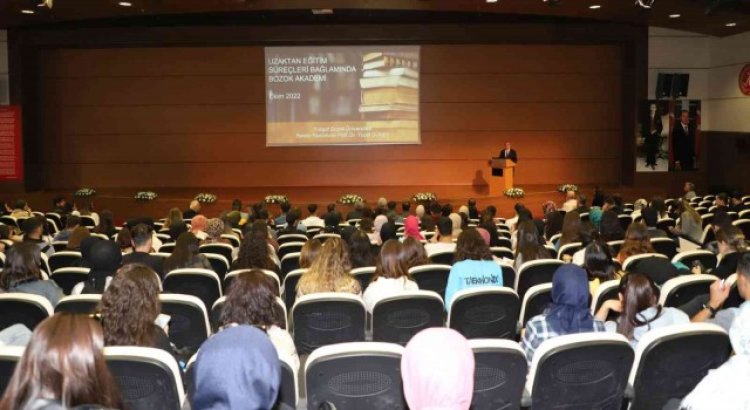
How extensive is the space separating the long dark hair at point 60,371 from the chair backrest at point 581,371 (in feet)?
6.17

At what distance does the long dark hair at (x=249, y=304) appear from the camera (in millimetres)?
3346

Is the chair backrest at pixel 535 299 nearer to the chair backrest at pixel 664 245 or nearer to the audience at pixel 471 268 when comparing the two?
the audience at pixel 471 268

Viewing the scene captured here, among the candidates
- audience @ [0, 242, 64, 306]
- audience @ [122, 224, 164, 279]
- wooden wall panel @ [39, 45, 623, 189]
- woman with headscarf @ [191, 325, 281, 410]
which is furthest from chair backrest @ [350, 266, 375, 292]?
wooden wall panel @ [39, 45, 623, 189]

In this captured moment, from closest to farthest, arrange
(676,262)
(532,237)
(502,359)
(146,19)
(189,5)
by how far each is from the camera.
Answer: (502,359) < (676,262) < (532,237) < (189,5) < (146,19)

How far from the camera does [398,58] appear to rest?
1697cm

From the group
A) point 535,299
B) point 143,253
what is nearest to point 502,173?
point 143,253

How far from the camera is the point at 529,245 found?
21.0 ft

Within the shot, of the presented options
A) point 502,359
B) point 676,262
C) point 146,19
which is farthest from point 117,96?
point 502,359

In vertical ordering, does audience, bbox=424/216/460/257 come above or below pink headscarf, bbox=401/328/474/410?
below

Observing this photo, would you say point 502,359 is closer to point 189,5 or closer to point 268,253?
point 268,253

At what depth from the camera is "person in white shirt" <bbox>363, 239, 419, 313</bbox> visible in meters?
5.07

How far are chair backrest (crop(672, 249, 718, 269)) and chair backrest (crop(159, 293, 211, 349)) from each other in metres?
3.77

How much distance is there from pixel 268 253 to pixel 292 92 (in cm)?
1132

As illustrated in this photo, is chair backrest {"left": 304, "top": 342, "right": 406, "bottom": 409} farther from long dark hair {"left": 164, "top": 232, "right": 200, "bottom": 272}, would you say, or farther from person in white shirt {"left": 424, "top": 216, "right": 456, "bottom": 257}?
person in white shirt {"left": 424, "top": 216, "right": 456, "bottom": 257}
